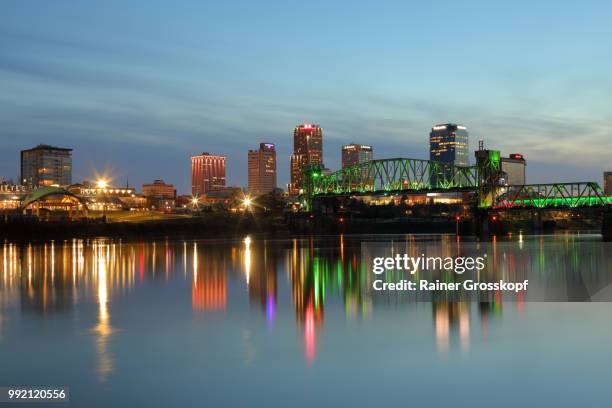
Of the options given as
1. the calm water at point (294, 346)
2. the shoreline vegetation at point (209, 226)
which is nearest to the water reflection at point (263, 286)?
the calm water at point (294, 346)

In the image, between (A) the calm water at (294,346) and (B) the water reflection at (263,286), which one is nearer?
(A) the calm water at (294,346)

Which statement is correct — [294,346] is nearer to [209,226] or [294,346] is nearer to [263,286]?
[263,286]

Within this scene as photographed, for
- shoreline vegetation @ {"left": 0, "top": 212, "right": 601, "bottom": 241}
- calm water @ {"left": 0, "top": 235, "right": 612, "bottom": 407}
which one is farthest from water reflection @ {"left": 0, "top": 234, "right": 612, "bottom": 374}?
shoreline vegetation @ {"left": 0, "top": 212, "right": 601, "bottom": 241}

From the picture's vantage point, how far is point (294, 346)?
22062 mm

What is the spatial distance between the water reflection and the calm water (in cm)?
15

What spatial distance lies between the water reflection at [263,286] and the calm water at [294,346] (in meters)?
0.15

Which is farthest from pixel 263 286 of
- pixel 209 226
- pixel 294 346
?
pixel 209 226

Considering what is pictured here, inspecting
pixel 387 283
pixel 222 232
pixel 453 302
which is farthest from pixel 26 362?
pixel 222 232

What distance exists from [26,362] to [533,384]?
1382cm

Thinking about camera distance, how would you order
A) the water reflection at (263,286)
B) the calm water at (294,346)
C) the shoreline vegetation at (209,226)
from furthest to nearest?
the shoreline vegetation at (209,226) → the water reflection at (263,286) → the calm water at (294,346)

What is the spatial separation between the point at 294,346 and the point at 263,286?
16808 mm

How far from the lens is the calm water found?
16984 millimetres

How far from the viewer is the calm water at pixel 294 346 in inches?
669

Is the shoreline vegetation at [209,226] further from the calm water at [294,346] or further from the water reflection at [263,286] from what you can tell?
the calm water at [294,346]
